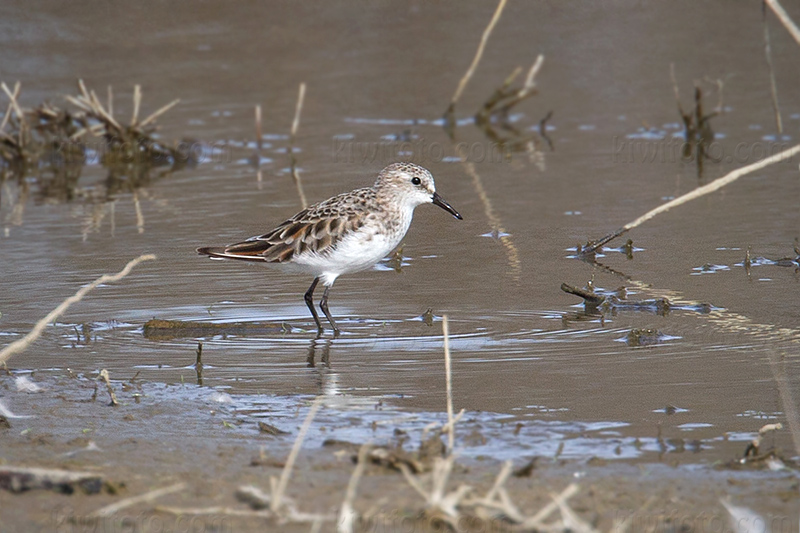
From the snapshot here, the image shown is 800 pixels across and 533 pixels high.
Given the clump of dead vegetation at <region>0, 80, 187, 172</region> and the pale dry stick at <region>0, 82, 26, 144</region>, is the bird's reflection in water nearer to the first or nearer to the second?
the clump of dead vegetation at <region>0, 80, 187, 172</region>

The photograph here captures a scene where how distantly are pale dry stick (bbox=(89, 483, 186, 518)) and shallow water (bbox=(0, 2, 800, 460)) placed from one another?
148cm

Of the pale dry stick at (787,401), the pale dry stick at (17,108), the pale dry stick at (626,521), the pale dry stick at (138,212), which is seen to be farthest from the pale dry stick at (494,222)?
the pale dry stick at (17,108)

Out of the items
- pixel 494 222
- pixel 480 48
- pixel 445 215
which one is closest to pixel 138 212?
pixel 445 215

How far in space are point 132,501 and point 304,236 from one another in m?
3.55

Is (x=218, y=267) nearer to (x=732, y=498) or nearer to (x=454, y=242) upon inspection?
(x=454, y=242)

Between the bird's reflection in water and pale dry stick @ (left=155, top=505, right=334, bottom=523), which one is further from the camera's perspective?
the bird's reflection in water

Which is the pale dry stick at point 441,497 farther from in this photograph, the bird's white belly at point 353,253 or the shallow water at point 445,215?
the bird's white belly at point 353,253

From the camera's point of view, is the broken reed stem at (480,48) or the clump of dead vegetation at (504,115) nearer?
the broken reed stem at (480,48)

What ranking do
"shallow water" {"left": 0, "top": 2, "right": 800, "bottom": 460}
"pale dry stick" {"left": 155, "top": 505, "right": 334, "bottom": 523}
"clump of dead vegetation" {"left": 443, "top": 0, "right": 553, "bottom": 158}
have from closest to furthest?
"pale dry stick" {"left": 155, "top": 505, "right": 334, "bottom": 523}, "shallow water" {"left": 0, "top": 2, "right": 800, "bottom": 460}, "clump of dead vegetation" {"left": 443, "top": 0, "right": 553, "bottom": 158}

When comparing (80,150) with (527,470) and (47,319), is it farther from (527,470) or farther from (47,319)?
(527,470)

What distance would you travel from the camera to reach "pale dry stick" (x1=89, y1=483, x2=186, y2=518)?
3774mm

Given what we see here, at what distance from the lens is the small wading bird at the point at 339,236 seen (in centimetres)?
711

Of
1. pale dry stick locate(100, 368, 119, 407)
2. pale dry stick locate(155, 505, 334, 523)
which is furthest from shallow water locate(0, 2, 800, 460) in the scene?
pale dry stick locate(155, 505, 334, 523)

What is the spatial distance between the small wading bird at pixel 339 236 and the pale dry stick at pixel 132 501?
115 inches
